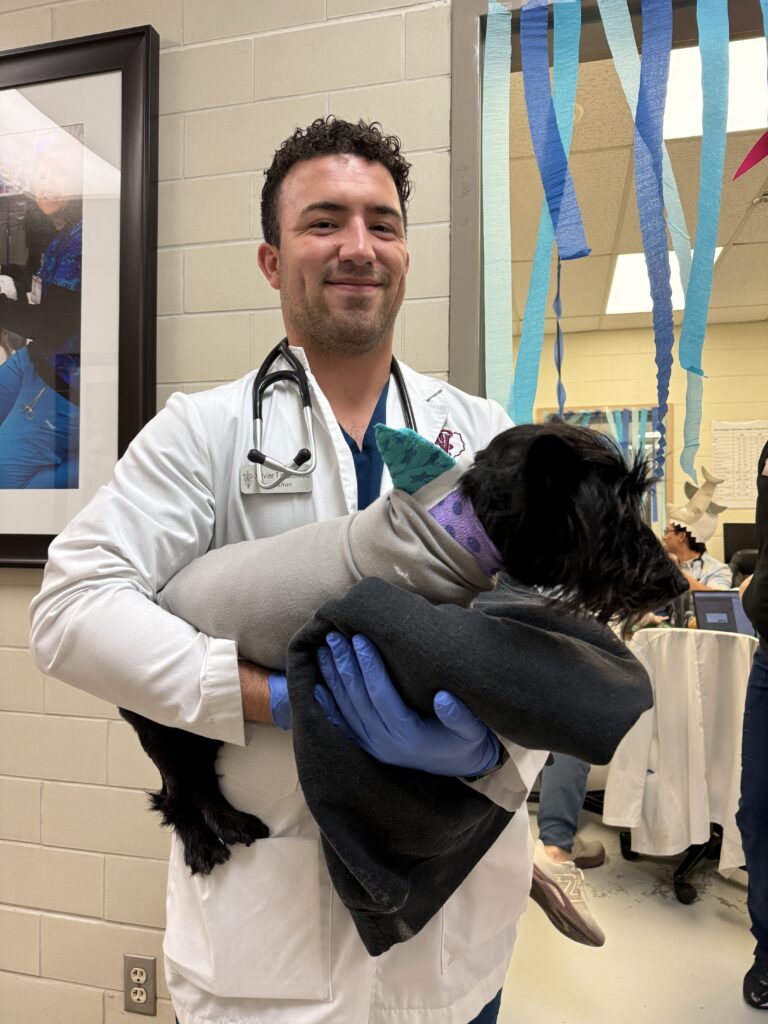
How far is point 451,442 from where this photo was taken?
1.05m

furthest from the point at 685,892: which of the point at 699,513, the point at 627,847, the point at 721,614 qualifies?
the point at 699,513

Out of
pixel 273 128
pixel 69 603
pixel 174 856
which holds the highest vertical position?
pixel 273 128

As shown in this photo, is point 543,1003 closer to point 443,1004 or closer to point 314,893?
point 443,1004

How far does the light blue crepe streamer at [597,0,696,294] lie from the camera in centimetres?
140

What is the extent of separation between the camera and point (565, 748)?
68 centimetres

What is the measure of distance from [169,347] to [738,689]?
7.01 feet

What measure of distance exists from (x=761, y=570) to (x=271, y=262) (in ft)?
4.55

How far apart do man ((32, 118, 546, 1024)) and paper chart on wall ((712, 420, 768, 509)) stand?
3.03 m

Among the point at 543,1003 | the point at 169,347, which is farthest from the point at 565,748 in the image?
the point at 543,1003

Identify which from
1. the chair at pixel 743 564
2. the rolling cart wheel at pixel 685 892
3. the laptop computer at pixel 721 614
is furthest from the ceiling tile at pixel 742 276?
the rolling cart wheel at pixel 685 892

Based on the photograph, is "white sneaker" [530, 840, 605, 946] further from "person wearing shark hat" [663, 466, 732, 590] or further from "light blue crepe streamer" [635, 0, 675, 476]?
"person wearing shark hat" [663, 466, 732, 590]

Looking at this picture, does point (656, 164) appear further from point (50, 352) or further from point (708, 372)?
point (708, 372)

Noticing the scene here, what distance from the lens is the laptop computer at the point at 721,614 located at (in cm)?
269

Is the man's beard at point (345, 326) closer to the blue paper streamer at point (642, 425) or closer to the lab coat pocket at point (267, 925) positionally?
the lab coat pocket at point (267, 925)
